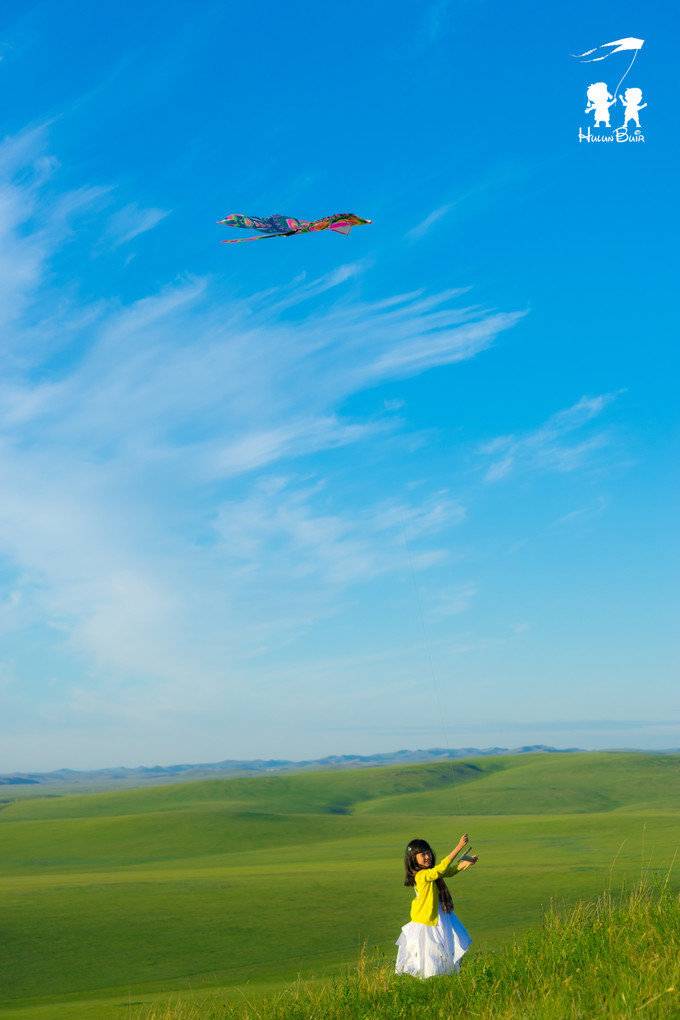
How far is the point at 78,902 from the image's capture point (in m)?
29.3

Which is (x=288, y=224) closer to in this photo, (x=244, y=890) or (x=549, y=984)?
(x=549, y=984)

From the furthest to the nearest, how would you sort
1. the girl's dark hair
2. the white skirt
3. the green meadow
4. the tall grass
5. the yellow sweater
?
the green meadow, the girl's dark hair, the yellow sweater, the white skirt, the tall grass

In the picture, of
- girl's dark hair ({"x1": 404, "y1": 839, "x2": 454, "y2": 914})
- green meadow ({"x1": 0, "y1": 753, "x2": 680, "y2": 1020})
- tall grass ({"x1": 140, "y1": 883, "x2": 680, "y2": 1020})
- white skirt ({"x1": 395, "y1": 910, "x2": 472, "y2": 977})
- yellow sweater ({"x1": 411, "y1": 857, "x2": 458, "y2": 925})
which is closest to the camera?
tall grass ({"x1": 140, "y1": 883, "x2": 680, "y2": 1020})

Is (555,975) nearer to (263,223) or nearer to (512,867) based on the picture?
(263,223)

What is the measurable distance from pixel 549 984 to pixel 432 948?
10.2 ft

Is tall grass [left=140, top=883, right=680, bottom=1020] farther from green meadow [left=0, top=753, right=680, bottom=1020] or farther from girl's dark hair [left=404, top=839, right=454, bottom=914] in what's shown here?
green meadow [left=0, top=753, right=680, bottom=1020]

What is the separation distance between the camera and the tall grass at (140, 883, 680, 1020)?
7332 mm

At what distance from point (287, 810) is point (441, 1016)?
288ft

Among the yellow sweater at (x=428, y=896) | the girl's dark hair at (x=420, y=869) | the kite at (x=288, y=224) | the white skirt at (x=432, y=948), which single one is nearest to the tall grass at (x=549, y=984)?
the white skirt at (x=432, y=948)

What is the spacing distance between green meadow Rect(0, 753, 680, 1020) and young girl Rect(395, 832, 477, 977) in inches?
110

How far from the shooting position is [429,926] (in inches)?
435

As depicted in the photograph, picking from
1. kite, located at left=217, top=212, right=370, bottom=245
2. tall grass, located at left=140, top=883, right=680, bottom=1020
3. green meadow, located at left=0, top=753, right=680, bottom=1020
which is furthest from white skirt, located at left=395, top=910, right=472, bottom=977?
kite, located at left=217, top=212, right=370, bottom=245

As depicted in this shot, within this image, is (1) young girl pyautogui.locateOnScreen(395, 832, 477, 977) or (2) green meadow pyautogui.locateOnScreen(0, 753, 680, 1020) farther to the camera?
(2) green meadow pyautogui.locateOnScreen(0, 753, 680, 1020)

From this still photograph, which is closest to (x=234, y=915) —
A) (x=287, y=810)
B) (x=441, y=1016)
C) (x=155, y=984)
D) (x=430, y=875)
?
(x=155, y=984)
